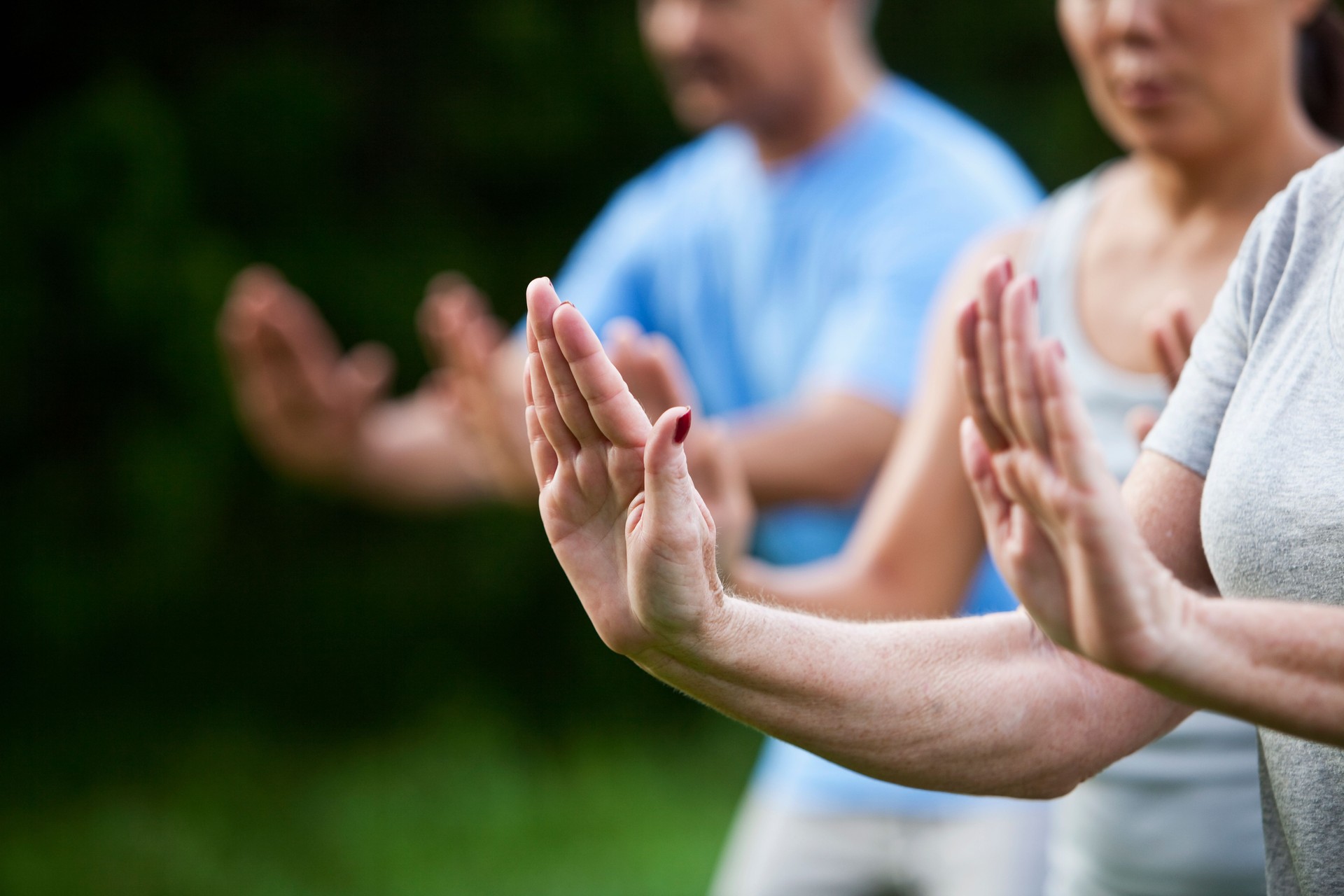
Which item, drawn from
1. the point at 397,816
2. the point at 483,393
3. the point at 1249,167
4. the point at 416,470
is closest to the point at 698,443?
the point at 483,393

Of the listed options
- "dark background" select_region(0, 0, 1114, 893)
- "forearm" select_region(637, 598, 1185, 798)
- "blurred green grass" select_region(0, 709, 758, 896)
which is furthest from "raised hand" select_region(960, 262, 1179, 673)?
"dark background" select_region(0, 0, 1114, 893)

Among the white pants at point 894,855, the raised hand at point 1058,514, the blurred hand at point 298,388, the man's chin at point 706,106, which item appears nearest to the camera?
the raised hand at point 1058,514

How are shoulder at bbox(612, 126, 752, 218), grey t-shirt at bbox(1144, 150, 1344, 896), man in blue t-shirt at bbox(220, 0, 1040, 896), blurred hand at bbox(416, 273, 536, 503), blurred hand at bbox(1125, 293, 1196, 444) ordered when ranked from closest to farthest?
1. grey t-shirt at bbox(1144, 150, 1344, 896)
2. blurred hand at bbox(1125, 293, 1196, 444)
3. man in blue t-shirt at bbox(220, 0, 1040, 896)
4. blurred hand at bbox(416, 273, 536, 503)
5. shoulder at bbox(612, 126, 752, 218)

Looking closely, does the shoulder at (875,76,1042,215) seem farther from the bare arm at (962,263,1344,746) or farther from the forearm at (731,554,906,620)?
the bare arm at (962,263,1344,746)

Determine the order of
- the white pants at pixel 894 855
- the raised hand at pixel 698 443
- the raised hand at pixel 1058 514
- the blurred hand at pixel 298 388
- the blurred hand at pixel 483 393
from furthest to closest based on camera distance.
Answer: the blurred hand at pixel 298 388 → the blurred hand at pixel 483 393 → the white pants at pixel 894 855 → the raised hand at pixel 698 443 → the raised hand at pixel 1058 514

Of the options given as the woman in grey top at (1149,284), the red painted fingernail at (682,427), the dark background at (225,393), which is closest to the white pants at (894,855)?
the woman in grey top at (1149,284)

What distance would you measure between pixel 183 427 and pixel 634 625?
444cm

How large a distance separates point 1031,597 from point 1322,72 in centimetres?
98

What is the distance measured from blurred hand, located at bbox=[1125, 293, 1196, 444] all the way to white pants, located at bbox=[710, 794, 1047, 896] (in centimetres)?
85

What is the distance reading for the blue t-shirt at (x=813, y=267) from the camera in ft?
7.36

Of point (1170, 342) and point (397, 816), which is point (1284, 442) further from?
point (397, 816)

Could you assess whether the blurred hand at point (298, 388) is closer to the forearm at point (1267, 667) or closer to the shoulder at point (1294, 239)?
the shoulder at point (1294, 239)

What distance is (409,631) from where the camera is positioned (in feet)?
→ 18.3

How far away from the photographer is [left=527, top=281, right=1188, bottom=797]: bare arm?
104 cm
